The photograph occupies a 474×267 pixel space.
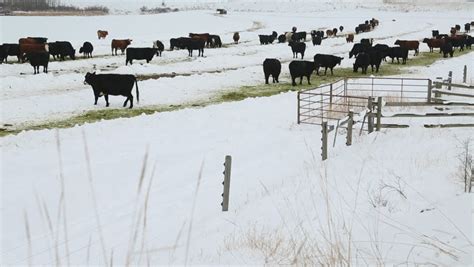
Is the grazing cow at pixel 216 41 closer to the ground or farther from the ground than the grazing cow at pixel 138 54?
farther from the ground

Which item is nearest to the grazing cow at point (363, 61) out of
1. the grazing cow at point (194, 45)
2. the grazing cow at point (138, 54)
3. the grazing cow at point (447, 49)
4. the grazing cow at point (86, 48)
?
the grazing cow at point (447, 49)

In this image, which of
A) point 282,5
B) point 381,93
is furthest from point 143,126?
point 282,5

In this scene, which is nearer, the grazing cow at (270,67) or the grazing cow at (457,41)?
the grazing cow at (270,67)

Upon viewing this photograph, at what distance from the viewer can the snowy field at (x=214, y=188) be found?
426cm

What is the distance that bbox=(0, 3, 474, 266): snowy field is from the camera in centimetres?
426

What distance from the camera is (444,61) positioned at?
3164 cm

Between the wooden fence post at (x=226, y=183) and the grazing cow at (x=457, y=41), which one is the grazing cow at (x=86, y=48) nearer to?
the grazing cow at (x=457, y=41)

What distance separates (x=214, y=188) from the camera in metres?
9.05

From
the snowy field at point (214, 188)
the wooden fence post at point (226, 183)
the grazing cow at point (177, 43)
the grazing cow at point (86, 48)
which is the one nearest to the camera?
the snowy field at point (214, 188)

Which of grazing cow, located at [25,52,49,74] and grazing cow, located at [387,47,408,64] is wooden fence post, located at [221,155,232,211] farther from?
grazing cow, located at [387,47,408,64]

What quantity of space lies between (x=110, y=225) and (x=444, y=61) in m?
29.4

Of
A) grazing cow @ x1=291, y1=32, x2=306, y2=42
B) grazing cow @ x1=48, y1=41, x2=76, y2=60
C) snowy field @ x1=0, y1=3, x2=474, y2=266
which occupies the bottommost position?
snowy field @ x1=0, y1=3, x2=474, y2=266

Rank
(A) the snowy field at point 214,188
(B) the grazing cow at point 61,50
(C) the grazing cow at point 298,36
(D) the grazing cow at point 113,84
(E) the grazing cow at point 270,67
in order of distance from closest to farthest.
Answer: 1. (A) the snowy field at point 214,188
2. (D) the grazing cow at point 113,84
3. (E) the grazing cow at point 270,67
4. (B) the grazing cow at point 61,50
5. (C) the grazing cow at point 298,36

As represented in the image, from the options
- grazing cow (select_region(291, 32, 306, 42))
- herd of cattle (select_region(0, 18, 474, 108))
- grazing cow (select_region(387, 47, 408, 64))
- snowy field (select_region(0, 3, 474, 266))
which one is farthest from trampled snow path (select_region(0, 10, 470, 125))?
grazing cow (select_region(291, 32, 306, 42))
